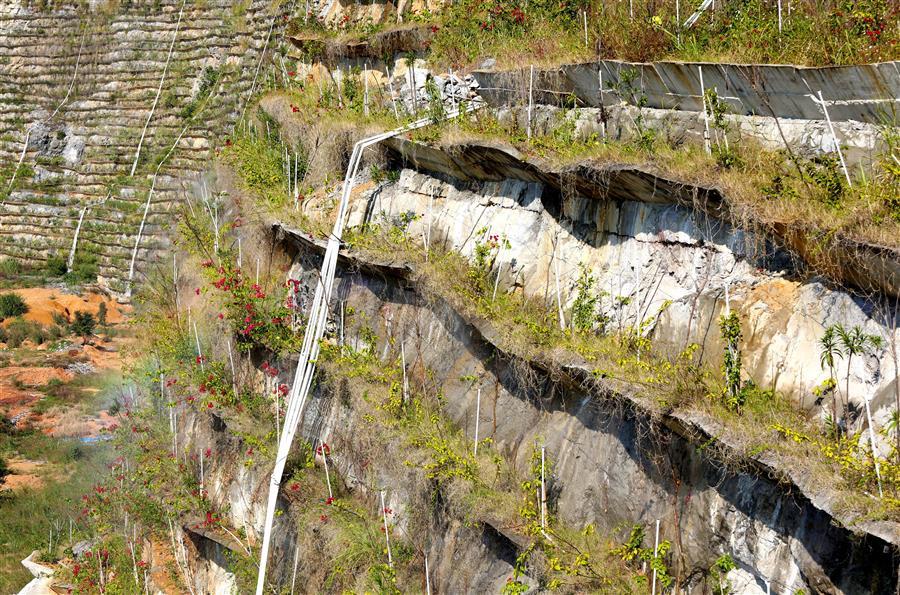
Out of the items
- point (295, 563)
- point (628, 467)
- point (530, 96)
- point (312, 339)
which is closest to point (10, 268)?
point (312, 339)

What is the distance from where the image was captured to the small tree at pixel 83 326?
2067cm

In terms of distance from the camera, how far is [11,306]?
2116cm

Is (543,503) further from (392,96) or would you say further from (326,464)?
(392,96)

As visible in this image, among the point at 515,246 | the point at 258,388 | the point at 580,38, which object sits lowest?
the point at 258,388

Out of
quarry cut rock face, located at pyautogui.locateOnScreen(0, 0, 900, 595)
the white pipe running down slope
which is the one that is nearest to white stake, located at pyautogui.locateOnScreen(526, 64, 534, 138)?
quarry cut rock face, located at pyautogui.locateOnScreen(0, 0, 900, 595)

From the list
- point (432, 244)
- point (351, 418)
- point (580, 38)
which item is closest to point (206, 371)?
point (351, 418)

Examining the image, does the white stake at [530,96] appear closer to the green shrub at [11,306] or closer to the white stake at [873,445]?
the white stake at [873,445]

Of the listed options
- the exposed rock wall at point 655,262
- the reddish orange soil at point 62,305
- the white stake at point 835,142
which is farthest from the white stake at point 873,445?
the reddish orange soil at point 62,305

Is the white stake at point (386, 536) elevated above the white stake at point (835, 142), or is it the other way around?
the white stake at point (835, 142)

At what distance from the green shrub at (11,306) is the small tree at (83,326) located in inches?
53.1

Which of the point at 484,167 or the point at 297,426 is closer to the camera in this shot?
the point at 484,167

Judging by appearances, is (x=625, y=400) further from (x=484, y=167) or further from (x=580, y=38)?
(x=580, y=38)

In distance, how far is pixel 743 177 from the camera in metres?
7.67

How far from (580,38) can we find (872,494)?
654 centimetres
